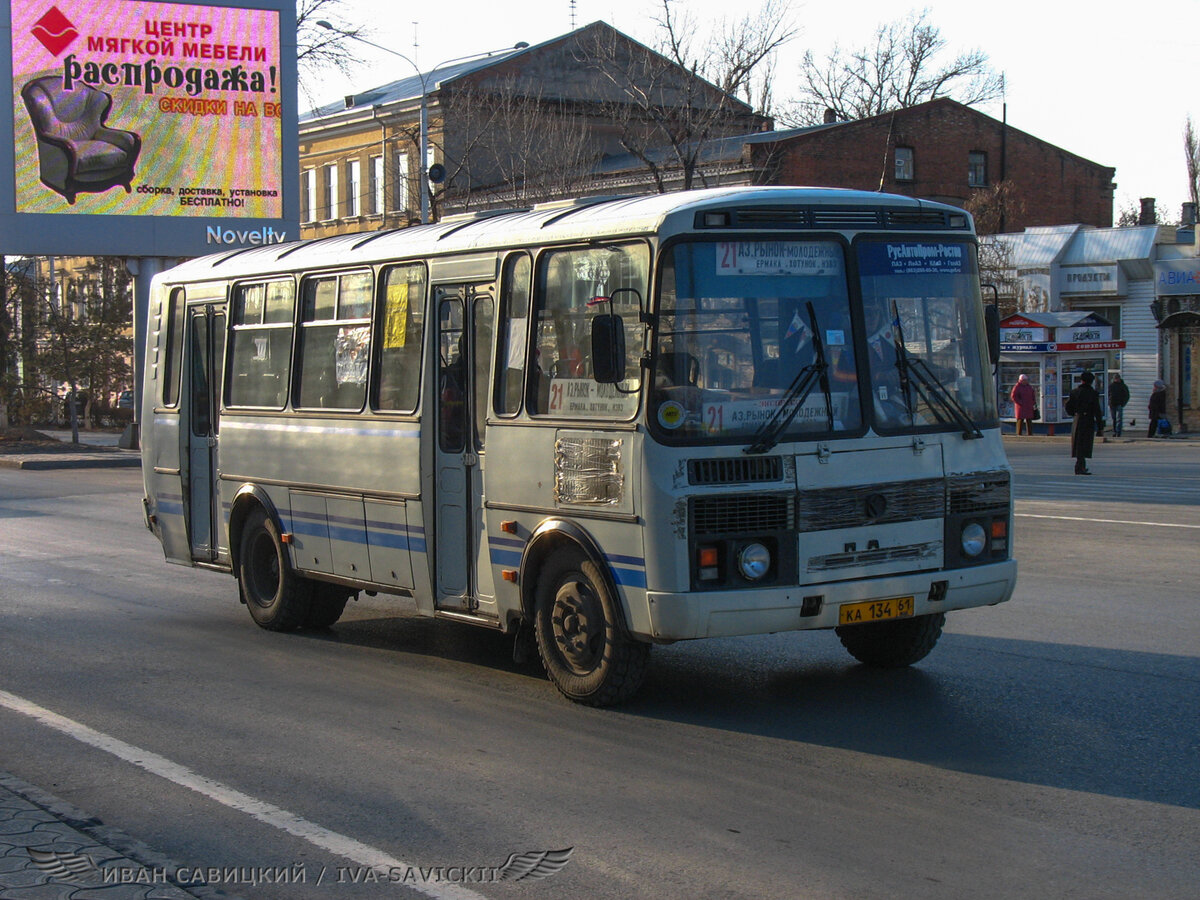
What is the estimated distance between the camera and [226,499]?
1118 centimetres

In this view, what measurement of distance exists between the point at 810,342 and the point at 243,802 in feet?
11.6

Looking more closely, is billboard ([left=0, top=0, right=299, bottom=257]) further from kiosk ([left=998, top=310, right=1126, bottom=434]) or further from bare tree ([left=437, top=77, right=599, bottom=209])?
kiosk ([left=998, top=310, right=1126, bottom=434])

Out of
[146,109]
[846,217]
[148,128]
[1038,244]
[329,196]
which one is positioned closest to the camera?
[846,217]

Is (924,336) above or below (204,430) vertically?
above

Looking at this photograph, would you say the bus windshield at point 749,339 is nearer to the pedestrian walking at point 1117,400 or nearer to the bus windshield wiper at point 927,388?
the bus windshield wiper at point 927,388

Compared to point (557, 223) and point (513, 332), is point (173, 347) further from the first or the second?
point (557, 223)

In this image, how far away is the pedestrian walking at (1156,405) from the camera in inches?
1404

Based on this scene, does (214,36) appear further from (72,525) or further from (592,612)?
(592,612)

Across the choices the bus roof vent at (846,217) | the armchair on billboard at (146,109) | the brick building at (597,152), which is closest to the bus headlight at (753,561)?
the bus roof vent at (846,217)

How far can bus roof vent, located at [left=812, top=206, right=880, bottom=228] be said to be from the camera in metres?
7.56

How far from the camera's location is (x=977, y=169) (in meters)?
55.6

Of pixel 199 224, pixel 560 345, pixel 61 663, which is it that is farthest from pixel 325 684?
pixel 199 224

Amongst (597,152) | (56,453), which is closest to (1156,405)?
(597,152)

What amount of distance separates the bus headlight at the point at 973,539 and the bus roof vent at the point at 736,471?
49.6 inches
